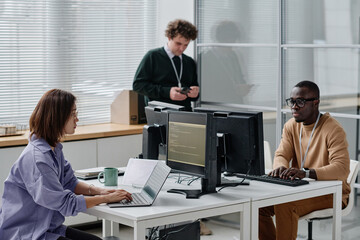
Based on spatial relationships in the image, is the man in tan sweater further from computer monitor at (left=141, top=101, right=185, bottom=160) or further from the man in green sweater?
the man in green sweater

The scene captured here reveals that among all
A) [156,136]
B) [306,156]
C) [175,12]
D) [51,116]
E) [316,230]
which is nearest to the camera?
[51,116]

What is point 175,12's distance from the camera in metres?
6.02

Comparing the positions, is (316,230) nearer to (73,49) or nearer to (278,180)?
(278,180)

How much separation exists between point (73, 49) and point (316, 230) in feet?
8.55

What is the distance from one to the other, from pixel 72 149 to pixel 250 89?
1596 millimetres

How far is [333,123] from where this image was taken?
375 cm

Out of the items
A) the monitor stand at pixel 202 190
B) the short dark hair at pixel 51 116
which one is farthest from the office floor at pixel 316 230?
the short dark hair at pixel 51 116

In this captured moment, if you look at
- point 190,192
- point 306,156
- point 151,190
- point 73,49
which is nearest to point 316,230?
point 306,156

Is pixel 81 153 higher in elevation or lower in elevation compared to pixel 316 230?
higher

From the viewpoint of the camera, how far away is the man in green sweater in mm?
→ 5043

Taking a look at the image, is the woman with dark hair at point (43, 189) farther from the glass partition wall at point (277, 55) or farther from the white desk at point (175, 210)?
the glass partition wall at point (277, 55)

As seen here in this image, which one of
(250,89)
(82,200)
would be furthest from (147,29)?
(82,200)

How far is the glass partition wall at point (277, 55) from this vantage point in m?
4.52

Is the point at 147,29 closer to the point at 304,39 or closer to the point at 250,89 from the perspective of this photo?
the point at 250,89
